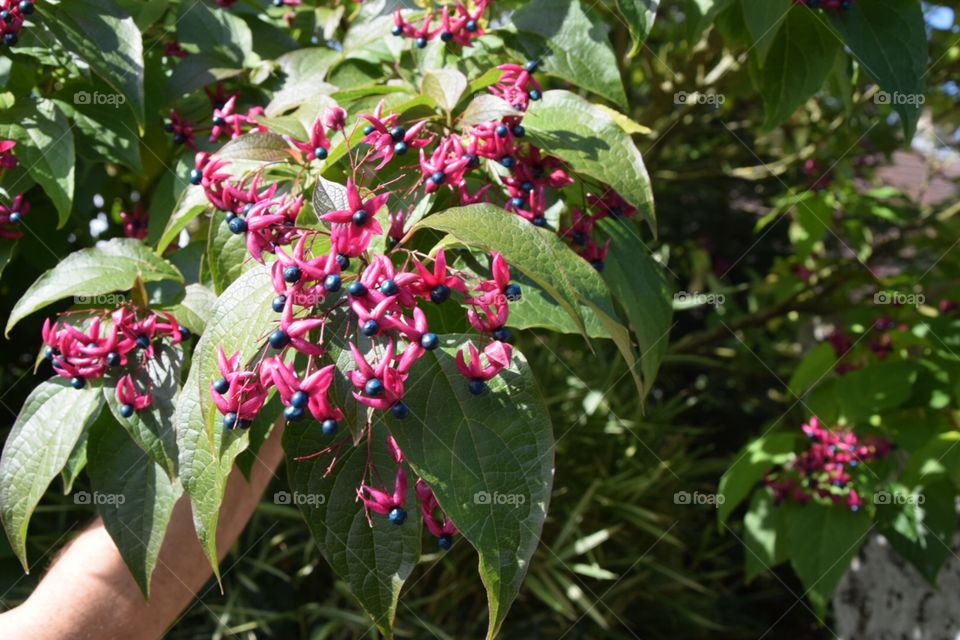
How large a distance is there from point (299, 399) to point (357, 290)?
106mm

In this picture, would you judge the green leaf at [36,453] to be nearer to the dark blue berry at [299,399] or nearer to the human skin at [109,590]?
the human skin at [109,590]

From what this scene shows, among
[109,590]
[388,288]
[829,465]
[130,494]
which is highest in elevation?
[388,288]

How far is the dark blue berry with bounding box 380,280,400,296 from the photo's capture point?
72 cm

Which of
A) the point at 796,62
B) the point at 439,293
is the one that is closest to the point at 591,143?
the point at 439,293

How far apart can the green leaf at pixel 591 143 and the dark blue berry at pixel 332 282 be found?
344 mm

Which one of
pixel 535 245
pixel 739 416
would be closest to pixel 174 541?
pixel 535 245

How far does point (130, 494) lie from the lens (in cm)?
104

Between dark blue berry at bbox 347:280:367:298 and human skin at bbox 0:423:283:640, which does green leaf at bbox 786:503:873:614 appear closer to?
human skin at bbox 0:423:283:640

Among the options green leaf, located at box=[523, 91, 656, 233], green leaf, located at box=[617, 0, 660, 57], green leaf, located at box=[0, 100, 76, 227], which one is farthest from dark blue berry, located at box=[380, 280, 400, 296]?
green leaf, located at box=[0, 100, 76, 227]

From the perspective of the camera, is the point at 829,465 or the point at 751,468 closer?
the point at 829,465

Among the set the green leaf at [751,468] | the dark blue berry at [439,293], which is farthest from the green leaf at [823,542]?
the dark blue berry at [439,293]

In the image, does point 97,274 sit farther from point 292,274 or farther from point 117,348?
point 292,274

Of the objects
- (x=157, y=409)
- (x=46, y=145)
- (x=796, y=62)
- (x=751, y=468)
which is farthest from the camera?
(x=751, y=468)

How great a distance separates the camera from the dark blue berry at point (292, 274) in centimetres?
72
